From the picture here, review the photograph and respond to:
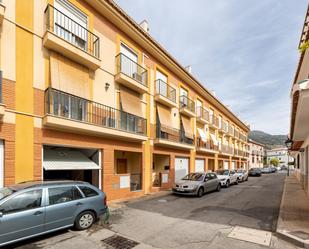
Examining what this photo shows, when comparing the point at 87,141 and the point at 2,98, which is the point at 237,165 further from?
the point at 2,98

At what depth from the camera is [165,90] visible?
56.6 ft

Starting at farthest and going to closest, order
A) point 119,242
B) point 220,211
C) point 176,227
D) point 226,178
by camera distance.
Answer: point 226,178, point 220,211, point 176,227, point 119,242

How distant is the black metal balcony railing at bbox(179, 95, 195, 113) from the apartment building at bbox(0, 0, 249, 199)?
0.71 meters

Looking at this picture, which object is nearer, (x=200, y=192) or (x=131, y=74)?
(x=200, y=192)

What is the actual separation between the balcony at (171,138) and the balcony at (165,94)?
181 centimetres

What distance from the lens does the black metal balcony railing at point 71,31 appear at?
9.23 metres

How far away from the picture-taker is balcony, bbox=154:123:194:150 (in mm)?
15823

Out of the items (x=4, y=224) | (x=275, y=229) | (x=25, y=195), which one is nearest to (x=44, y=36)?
(x=25, y=195)

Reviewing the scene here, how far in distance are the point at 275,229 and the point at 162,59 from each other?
42.1 ft

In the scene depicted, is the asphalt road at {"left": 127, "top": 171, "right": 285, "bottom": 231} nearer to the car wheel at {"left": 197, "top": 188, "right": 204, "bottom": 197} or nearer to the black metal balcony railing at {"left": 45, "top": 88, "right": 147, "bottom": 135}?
the car wheel at {"left": 197, "top": 188, "right": 204, "bottom": 197}

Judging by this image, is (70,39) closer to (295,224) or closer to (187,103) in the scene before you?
(295,224)

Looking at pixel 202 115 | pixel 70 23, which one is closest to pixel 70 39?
pixel 70 23

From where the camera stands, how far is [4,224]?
5125mm

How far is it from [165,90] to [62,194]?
40.2 ft
